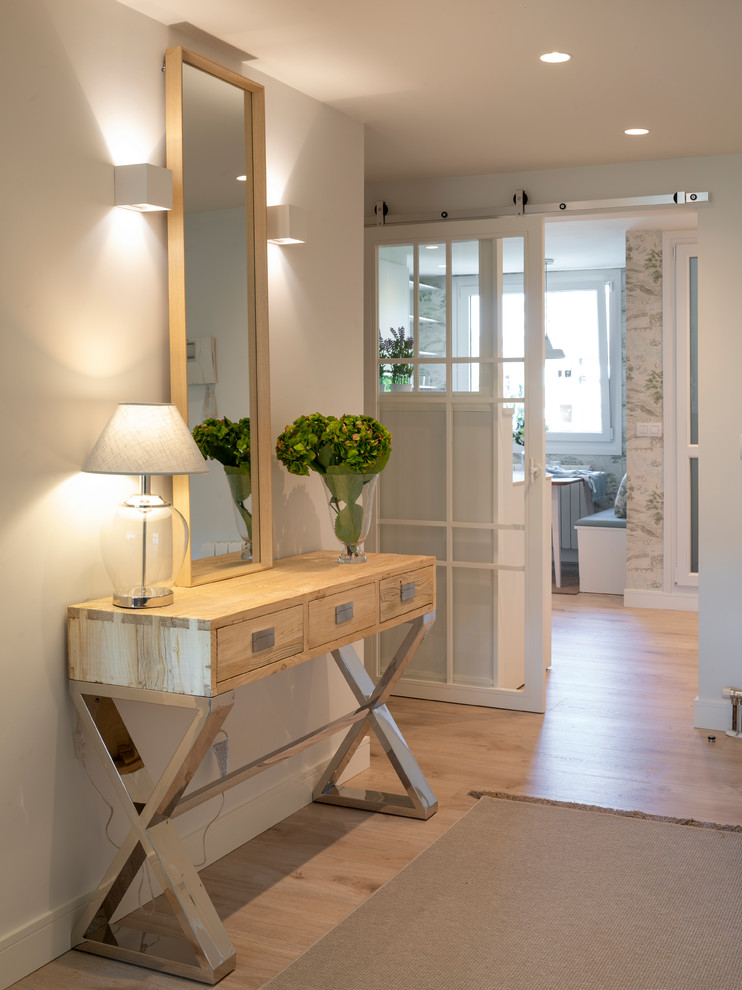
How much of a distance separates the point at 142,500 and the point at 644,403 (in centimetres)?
517

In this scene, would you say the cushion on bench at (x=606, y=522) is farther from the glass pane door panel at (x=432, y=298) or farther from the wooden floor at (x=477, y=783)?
the glass pane door panel at (x=432, y=298)

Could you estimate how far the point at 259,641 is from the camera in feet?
7.97

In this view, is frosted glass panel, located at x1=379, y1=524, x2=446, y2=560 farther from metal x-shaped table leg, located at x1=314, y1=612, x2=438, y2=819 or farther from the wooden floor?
metal x-shaped table leg, located at x1=314, y1=612, x2=438, y2=819

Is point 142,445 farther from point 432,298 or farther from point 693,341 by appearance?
point 693,341

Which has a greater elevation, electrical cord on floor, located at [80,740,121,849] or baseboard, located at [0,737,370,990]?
electrical cord on floor, located at [80,740,121,849]

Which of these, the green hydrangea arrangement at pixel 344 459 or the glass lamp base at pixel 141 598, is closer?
the glass lamp base at pixel 141 598

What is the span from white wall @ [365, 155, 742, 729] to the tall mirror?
6.84ft

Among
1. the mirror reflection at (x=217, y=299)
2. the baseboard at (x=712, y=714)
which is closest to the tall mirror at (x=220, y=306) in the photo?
the mirror reflection at (x=217, y=299)

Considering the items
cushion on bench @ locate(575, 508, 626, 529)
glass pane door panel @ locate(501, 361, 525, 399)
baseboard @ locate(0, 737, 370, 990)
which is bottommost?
baseboard @ locate(0, 737, 370, 990)

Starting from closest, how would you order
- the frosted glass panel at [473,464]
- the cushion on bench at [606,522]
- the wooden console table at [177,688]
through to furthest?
the wooden console table at [177,688], the frosted glass panel at [473,464], the cushion on bench at [606,522]

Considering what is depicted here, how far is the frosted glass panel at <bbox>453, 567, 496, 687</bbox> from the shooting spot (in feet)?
15.3

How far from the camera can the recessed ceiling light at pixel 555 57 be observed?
10.1ft

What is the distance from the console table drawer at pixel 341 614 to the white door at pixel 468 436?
5.68ft

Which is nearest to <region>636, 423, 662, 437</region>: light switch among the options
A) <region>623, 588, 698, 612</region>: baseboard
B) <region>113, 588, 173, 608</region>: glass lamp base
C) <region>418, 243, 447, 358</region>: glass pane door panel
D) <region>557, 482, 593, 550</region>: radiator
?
<region>623, 588, 698, 612</region>: baseboard
